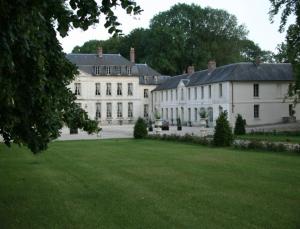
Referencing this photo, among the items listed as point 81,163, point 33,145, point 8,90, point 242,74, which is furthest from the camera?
point 242,74

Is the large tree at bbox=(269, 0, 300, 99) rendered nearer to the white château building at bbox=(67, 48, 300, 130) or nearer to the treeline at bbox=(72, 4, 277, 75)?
the white château building at bbox=(67, 48, 300, 130)

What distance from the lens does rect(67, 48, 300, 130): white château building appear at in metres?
47.9

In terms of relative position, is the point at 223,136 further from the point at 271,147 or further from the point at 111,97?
the point at 111,97

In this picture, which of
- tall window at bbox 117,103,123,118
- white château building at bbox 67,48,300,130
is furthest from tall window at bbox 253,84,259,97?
tall window at bbox 117,103,123,118

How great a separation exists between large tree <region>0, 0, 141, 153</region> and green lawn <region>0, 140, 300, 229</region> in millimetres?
1674

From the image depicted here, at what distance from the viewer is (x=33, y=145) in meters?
6.32

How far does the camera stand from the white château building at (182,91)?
47.9 m

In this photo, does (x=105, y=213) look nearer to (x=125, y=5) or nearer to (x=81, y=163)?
(x=125, y=5)

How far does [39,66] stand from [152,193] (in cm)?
514

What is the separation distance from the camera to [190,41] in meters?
74.3

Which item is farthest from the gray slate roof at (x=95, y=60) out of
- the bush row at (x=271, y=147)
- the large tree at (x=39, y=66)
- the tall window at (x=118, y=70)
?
the large tree at (x=39, y=66)

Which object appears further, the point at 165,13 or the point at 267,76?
the point at 165,13

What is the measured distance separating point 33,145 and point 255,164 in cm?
975

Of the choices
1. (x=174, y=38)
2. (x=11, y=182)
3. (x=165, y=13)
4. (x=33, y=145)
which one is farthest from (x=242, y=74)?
(x=33, y=145)
